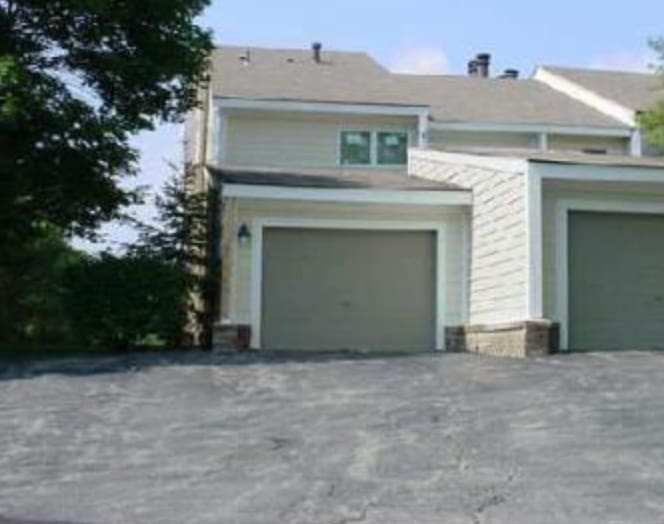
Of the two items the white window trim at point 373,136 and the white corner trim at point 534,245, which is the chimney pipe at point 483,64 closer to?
the white window trim at point 373,136

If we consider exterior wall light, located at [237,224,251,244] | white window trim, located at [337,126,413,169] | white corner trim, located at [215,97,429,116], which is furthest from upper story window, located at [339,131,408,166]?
exterior wall light, located at [237,224,251,244]

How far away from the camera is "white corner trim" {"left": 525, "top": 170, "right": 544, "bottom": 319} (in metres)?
17.8

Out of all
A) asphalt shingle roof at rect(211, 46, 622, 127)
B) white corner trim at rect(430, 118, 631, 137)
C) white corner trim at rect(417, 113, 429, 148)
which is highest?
asphalt shingle roof at rect(211, 46, 622, 127)

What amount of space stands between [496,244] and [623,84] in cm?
1611

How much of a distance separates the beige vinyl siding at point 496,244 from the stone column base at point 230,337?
12.4 ft

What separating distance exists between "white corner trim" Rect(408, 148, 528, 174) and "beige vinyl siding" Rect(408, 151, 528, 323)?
0.27ft

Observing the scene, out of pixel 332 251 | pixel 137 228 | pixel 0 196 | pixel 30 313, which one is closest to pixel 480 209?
pixel 332 251

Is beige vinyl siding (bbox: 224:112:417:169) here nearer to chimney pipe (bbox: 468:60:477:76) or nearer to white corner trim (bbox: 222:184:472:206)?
white corner trim (bbox: 222:184:472:206)

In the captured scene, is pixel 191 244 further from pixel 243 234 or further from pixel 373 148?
pixel 373 148

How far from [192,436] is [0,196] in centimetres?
1057

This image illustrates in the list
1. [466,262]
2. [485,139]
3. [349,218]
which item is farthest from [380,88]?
[466,262]

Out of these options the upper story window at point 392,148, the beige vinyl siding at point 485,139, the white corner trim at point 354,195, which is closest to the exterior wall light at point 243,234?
the white corner trim at point 354,195

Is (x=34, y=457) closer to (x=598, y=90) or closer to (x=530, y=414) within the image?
(x=530, y=414)

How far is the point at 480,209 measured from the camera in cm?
2008
